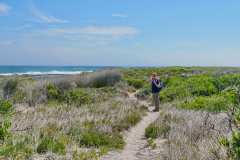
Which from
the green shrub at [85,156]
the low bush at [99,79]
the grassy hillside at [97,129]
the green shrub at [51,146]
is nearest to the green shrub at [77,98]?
the grassy hillside at [97,129]

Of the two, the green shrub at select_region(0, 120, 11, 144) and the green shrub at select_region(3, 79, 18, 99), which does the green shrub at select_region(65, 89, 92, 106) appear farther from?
the green shrub at select_region(0, 120, 11, 144)

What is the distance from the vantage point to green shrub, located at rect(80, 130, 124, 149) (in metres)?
10.7

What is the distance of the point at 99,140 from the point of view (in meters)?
11.0

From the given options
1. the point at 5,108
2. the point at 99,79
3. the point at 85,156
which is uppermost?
the point at 5,108

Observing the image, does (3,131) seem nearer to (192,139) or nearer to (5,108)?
(5,108)

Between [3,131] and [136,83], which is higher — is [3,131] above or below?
above

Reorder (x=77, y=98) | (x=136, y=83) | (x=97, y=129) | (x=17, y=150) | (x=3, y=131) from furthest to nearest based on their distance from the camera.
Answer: (x=136, y=83) < (x=77, y=98) < (x=97, y=129) < (x=17, y=150) < (x=3, y=131)

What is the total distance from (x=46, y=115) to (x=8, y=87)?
37.1 feet

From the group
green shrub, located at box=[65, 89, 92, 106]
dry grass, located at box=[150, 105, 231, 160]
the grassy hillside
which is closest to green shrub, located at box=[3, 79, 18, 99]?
the grassy hillside

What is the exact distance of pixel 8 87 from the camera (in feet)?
79.4

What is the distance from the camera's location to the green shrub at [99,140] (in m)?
10.7

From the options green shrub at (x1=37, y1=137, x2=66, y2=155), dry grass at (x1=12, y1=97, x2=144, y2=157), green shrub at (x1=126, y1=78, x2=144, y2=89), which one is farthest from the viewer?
green shrub at (x1=126, y1=78, x2=144, y2=89)

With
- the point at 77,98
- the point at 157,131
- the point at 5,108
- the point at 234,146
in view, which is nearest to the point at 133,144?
the point at 157,131

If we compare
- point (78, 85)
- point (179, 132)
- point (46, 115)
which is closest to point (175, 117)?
point (179, 132)
